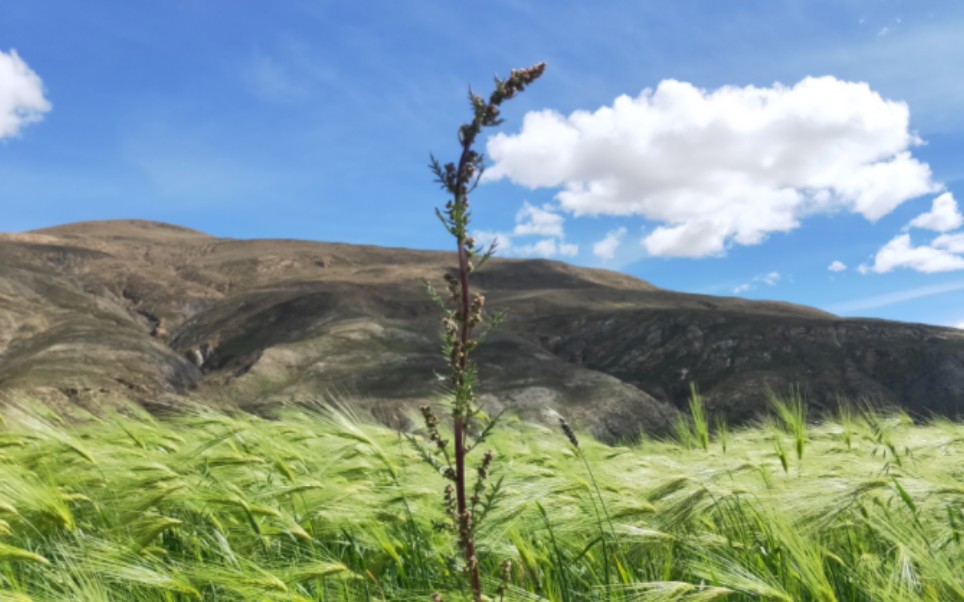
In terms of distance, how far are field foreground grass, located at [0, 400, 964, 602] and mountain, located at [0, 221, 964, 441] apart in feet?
36.3

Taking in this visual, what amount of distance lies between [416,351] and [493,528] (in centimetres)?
3489

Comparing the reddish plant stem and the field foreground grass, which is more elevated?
the reddish plant stem

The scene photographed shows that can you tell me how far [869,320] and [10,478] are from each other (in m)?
53.3

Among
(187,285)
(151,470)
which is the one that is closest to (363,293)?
(187,285)

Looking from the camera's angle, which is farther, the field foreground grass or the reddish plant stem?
the field foreground grass

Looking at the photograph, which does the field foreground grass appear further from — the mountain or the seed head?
the mountain

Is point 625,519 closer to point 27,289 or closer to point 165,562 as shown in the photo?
point 165,562

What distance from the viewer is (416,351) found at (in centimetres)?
3838

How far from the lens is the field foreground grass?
3.28 meters

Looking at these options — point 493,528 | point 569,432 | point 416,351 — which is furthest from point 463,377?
point 416,351

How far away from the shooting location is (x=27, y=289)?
54.0 meters

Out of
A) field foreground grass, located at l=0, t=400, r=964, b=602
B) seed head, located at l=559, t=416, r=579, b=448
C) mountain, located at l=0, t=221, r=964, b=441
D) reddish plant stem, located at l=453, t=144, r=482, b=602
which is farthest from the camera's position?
mountain, located at l=0, t=221, r=964, b=441

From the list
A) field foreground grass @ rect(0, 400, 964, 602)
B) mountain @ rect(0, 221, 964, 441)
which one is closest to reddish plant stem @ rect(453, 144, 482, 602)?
field foreground grass @ rect(0, 400, 964, 602)

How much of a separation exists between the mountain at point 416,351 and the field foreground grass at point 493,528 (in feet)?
36.3
